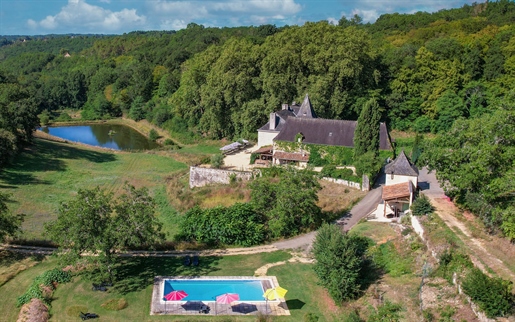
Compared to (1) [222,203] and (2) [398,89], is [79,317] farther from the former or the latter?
(2) [398,89]

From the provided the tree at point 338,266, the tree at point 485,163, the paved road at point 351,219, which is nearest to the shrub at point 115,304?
the tree at point 338,266

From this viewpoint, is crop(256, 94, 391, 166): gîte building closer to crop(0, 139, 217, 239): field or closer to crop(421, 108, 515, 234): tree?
crop(0, 139, 217, 239): field

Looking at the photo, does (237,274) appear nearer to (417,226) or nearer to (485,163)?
(417,226)

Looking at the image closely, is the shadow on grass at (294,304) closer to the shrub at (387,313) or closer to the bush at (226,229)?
the shrub at (387,313)

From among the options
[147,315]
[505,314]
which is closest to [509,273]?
[505,314]

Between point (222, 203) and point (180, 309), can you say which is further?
point (222, 203)

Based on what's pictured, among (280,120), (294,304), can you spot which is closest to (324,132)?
(280,120)
